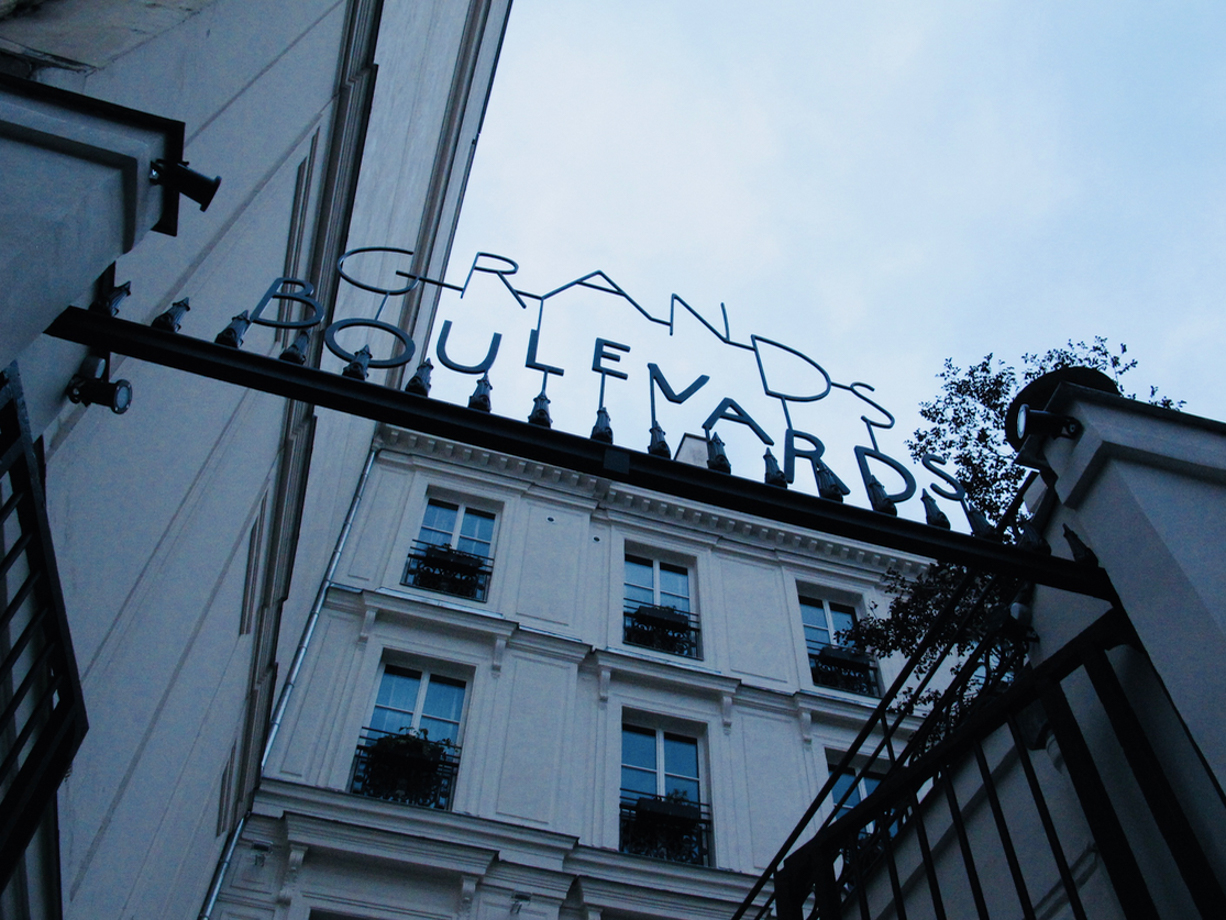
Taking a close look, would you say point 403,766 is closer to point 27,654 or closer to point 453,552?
point 453,552

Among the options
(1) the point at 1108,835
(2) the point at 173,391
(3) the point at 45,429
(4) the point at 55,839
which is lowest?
(1) the point at 1108,835

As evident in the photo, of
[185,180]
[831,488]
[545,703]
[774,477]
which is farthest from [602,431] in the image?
[545,703]

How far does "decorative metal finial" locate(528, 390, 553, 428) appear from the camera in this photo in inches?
138

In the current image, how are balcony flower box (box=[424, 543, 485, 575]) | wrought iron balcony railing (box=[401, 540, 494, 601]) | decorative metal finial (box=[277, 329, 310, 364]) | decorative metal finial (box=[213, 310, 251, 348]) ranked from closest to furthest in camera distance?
decorative metal finial (box=[213, 310, 251, 348])
decorative metal finial (box=[277, 329, 310, 364])
wrought iron balcony railing (box=[401, 540, 494, 601])
balcony flower box (box=[424, 543, 485, 575])

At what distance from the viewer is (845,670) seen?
14.1 meters

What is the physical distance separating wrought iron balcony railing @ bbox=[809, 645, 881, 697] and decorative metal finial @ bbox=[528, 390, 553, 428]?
11242 millimetres

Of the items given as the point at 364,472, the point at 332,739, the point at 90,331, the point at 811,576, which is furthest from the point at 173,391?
the point at 811,576

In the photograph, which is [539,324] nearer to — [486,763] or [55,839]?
[55,839]

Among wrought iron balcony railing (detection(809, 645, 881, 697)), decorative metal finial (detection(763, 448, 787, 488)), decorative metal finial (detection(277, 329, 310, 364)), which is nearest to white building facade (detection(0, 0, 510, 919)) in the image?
decorative metal finial (detection(277, 329, 310, 364))

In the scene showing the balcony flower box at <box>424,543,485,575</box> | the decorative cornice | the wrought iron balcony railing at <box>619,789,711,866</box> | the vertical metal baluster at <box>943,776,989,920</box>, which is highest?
the decorative cornice

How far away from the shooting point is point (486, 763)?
10.8 meters

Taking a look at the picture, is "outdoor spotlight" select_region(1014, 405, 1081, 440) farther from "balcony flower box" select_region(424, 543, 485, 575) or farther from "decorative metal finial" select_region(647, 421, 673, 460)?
"balcony flower box" select_region(424, 543, 485, 575)

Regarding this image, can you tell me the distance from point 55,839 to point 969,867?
11.6ft

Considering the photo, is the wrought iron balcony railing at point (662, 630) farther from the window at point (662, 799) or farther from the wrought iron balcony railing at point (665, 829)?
the wrought iron balcony railing at point (665, 829)
